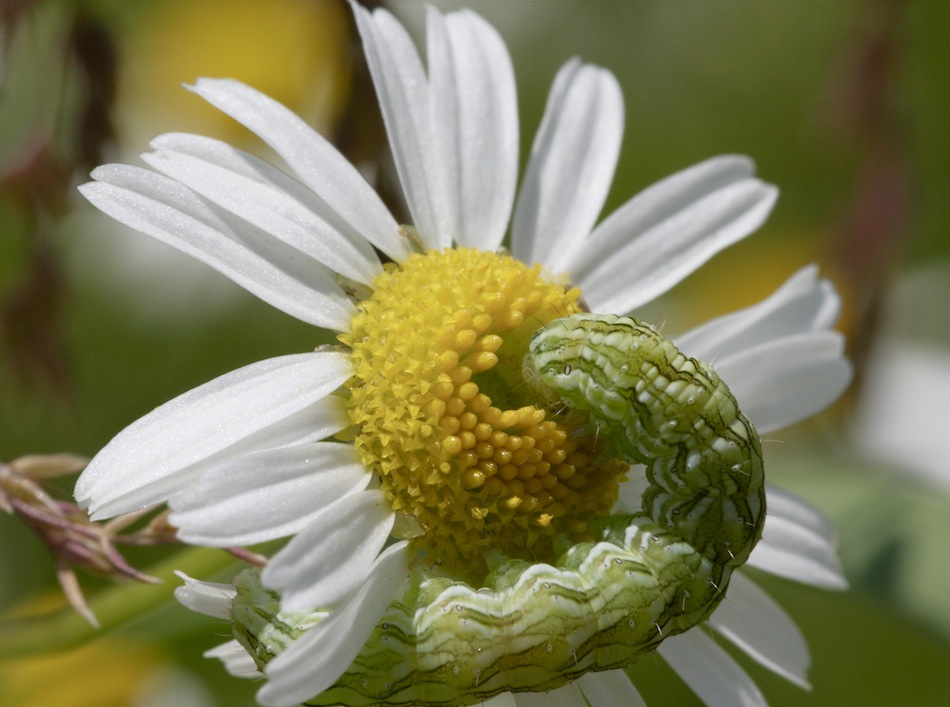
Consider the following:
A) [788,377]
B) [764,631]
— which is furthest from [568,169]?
[764,631]

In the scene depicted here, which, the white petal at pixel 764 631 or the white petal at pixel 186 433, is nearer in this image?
the white petal at pixel 186 433

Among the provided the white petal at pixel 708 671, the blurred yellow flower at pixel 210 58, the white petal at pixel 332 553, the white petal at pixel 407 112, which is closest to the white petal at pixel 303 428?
the white petal at pixel 332 553

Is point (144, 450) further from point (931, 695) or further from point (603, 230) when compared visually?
point (931, 695)

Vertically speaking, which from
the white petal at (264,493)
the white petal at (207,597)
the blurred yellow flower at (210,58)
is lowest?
the white petal at (207,597)

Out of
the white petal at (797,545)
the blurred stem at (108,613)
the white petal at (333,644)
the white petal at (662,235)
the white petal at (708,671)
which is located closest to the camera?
the white petal at (333,644)

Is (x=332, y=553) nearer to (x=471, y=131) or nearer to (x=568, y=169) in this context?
(x=471, y=131)

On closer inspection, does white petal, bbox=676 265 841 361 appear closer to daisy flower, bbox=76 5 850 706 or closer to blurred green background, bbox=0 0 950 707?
daisy flower, bbox=76 5 850 706

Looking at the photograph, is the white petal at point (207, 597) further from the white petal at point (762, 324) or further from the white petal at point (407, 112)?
the white petal at point (762, 324)
